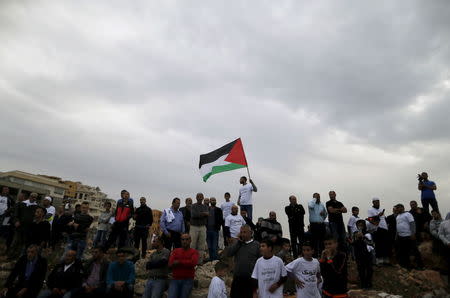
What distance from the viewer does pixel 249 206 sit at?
12016 mm

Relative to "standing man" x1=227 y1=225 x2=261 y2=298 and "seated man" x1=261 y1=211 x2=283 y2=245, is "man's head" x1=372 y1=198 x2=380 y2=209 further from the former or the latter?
"standing man" x1=227 y1=225 x2=261 y2=298

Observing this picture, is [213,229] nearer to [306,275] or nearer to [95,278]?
[95,278]

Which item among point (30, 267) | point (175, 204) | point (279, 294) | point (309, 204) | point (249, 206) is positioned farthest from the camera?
point (249, 206)

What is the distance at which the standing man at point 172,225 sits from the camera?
9.88m

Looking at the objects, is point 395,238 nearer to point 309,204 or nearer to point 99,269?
point 309,204

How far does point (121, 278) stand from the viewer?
7191 mm

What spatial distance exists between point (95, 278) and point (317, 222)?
777cm

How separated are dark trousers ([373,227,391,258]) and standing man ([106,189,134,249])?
938 centimetres

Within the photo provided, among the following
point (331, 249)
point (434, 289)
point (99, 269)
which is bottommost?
point (434, 289)

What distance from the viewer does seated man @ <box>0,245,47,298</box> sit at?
7023mm

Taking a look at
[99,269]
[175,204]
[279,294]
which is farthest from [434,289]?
[99,269]

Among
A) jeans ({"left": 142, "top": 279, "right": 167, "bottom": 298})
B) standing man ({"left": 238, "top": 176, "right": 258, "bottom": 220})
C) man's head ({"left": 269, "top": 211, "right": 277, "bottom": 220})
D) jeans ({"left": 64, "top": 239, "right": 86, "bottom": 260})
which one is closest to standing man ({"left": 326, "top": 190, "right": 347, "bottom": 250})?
man's head ({"left": 269, "top": 211, "right": 277, "bottom": 220})

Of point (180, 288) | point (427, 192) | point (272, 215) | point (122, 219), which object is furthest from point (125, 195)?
point (427, 192)

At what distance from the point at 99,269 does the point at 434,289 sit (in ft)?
33.2
